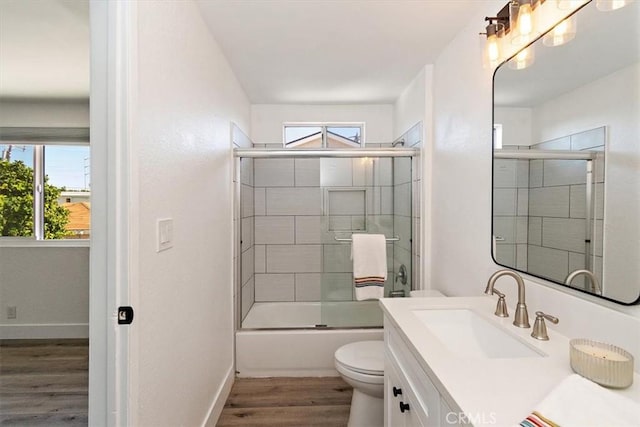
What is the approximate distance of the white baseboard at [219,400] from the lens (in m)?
1.83

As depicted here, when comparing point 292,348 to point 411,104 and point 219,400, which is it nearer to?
point 219,400

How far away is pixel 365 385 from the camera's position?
1752 millimetres

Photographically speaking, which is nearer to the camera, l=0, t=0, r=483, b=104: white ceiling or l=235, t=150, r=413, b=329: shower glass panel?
Answer: l=0, t=0, r=483, b=104: white ceiling

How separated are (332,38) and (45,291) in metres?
3.27

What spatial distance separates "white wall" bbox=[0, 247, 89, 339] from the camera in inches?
117

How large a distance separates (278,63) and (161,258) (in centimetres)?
164

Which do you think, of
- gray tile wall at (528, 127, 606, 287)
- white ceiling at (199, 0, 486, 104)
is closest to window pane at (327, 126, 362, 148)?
white ceiling at (199, 0, 486, 104)

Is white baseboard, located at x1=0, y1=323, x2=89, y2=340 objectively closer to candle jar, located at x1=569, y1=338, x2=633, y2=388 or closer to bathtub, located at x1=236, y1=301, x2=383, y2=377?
bathtub, located at x1=236, y1=301, x2=383, y2=377

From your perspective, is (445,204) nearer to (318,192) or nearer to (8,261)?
(318,192)

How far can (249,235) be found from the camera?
119 inches

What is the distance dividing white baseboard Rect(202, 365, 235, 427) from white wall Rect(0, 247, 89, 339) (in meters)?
1.75

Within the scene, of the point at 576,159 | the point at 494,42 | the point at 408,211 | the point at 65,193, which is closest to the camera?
the point at 576,159

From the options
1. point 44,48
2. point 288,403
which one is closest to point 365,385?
point 288,403

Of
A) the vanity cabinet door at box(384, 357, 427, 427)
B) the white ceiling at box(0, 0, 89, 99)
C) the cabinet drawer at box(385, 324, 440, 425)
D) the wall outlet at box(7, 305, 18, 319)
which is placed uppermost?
the white ceiling at box(0, 0, 89, 99)
